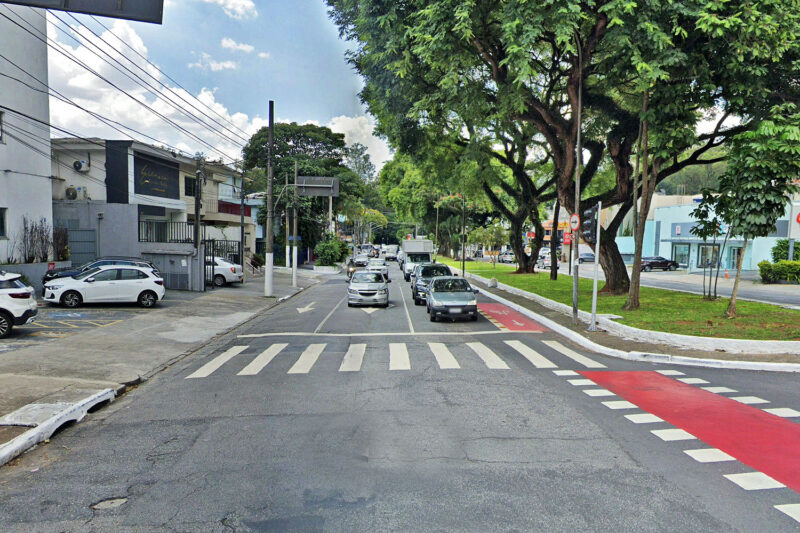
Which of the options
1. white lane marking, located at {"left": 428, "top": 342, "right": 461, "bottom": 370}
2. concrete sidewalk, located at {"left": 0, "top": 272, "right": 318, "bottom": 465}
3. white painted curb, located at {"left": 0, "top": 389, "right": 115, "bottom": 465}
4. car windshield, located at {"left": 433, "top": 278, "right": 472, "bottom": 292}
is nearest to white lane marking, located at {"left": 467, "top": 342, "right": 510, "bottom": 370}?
white lane marking, located at {"left": 428, "top": 342, "right": 461, "bottom": 370}

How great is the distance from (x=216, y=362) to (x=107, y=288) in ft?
33.8

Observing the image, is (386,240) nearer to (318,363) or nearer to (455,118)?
(455,118)

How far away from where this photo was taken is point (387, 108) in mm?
23453

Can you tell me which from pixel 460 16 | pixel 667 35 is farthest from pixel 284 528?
pixel 667 35

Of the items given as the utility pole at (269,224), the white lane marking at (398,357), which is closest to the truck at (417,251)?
the utility pole at (269,224)

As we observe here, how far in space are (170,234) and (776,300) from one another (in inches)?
1260

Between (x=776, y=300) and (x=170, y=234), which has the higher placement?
(x=170, y=234)

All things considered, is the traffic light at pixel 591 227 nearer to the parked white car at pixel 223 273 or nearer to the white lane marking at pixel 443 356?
the white lane marking at pixel 443 356

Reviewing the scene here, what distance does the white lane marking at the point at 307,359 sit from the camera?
1113cm

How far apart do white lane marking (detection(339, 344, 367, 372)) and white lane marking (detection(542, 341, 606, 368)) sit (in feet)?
16.4

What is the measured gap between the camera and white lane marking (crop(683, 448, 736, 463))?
20.5 ft

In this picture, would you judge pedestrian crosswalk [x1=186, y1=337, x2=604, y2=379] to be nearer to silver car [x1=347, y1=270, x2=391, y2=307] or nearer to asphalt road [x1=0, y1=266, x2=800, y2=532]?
asphalt road [x1=0, y1=266, x2=800, y2=532]

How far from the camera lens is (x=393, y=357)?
40.8ft

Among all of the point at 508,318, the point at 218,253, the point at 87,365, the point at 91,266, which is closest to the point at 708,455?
the point at 87,365
